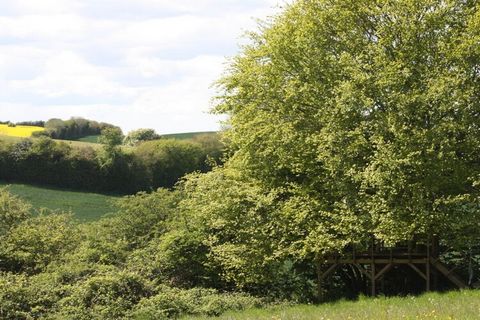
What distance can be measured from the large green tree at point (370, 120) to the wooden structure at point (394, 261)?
1.99 metres

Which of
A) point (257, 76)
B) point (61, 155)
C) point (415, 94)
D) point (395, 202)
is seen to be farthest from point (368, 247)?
point (61, 155)

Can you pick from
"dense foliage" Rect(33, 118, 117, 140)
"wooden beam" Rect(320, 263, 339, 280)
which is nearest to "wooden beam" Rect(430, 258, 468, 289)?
"wooden beam" Rect(320, 263, 339, 280)

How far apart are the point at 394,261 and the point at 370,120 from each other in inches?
283

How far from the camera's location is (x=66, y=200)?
6812 centimetres

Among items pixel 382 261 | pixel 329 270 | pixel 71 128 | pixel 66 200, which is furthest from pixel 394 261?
pixel 71 128

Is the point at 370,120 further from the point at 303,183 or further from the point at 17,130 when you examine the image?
the point at 17,130

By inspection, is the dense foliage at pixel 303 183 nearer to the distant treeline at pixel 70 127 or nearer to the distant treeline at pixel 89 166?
the distant treeline at pixel 89 166

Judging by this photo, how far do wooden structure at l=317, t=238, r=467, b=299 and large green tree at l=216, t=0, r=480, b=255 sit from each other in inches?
78.5

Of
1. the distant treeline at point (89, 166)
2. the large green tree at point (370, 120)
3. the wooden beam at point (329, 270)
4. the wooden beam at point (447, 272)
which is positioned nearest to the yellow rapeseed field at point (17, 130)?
the distant treeline at point (89, 166)

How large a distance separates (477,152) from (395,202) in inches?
177

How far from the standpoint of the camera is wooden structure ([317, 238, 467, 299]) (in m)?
27.7

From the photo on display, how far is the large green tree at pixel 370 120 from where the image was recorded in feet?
80.8

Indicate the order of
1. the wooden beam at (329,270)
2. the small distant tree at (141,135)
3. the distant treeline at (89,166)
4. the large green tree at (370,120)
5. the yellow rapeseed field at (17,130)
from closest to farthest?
the large green tree at (370,120), the wooden beam at (329,270), the distant treeline at (89,166), the yellow rapeseed field at (17,130), the small distant tree at (141,135)

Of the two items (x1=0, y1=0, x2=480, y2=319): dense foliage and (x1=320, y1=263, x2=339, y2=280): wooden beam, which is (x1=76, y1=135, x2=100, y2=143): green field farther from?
(x1=320, y1=263, x2=339, y2=280): wooden beam
